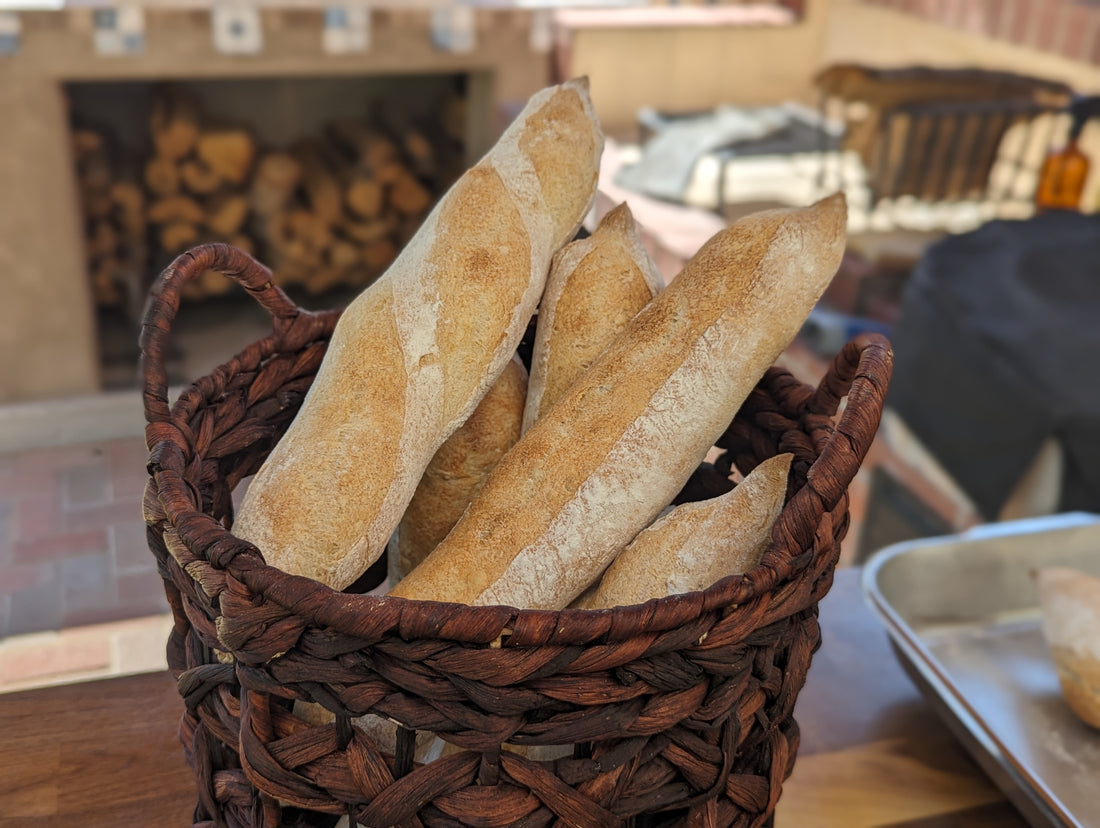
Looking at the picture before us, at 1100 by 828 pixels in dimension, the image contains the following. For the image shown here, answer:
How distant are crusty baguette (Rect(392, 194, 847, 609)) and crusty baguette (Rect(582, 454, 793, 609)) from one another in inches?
1.3

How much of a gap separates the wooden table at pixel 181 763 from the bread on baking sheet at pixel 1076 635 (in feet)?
0.29

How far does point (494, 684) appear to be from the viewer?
444 millimetres

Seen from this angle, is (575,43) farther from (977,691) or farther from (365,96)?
(977,691)

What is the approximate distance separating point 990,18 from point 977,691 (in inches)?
128

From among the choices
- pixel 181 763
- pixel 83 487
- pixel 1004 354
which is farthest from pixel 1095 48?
pixel 181 763

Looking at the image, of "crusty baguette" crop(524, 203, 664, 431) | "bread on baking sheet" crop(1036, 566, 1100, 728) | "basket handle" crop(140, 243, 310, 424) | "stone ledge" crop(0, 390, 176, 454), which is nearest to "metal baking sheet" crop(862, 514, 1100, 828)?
"bread on baking sheet" crop(1036, 566, 1100, 728)

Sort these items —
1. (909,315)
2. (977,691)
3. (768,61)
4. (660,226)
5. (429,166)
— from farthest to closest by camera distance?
(768,61)
(429,166)
(909,315)
(660,226)
(977,691)

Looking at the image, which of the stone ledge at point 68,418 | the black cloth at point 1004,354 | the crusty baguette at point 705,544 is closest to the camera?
the crusty baguette at point 705,544

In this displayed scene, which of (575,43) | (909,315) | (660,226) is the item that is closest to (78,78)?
(575,43)

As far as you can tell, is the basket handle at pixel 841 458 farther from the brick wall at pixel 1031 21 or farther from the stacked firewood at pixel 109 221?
the brick wall at pixel 1031 21

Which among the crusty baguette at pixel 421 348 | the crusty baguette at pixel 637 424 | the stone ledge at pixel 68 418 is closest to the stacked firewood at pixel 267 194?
the stone ledge at pixel 68 418

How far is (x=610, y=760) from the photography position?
0.49 metres

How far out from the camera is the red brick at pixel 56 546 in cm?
140

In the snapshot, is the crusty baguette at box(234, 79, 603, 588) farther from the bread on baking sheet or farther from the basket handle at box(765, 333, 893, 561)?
the bread on baking sheet
